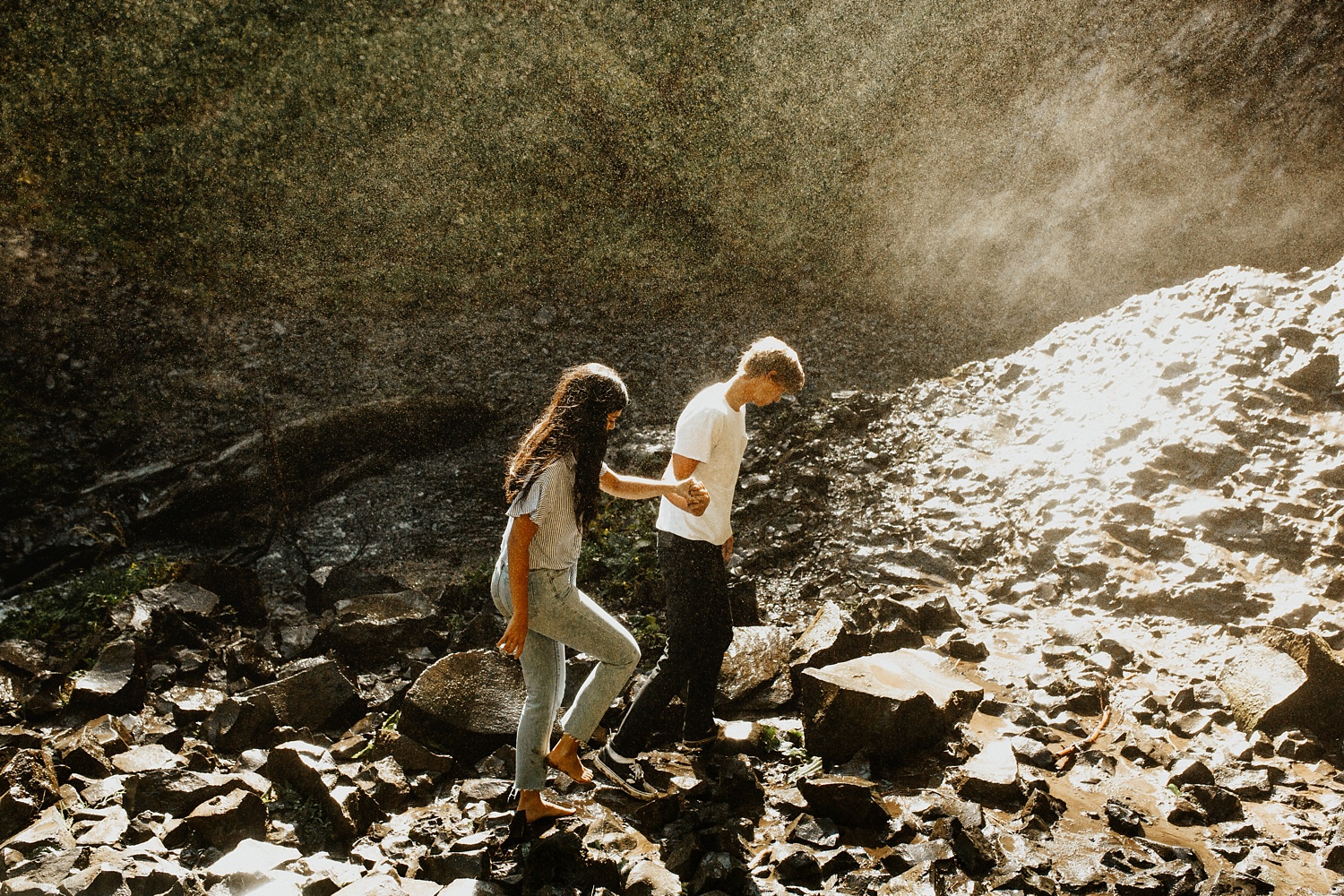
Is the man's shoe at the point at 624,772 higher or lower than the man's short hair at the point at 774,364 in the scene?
lower

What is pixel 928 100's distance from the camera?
13703mm

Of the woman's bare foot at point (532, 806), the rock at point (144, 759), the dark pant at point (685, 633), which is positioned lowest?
the rock at point (144, 759)

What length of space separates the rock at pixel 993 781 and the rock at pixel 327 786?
8.67 feet

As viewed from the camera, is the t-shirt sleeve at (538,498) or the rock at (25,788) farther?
the rock at (25,788)

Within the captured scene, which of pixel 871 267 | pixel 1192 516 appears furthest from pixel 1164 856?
pixel 871 267

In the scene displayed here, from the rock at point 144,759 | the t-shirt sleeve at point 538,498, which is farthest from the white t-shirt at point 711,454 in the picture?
the rock at point 144,759

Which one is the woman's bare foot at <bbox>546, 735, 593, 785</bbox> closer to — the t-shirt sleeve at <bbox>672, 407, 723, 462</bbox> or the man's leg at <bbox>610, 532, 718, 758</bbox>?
the man's leg at <bbox>610, 532, 718, 758</bbox>

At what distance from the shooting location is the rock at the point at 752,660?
439cm

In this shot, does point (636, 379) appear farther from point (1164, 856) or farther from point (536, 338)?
point (1164, 856)

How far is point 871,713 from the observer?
373 centimetres

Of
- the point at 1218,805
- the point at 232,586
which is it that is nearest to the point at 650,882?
the point at 1218,805

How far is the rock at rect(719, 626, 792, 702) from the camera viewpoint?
14.4 feet

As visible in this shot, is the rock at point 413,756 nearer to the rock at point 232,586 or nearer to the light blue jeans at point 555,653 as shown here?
the light blue jeans at point 555,653

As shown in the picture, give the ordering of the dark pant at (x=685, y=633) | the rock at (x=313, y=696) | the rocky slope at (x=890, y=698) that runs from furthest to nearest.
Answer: the rock at (x=313, y=696)
the dark pant at (x=685, y=633)
the rocky slope at (x=890, y=698)
